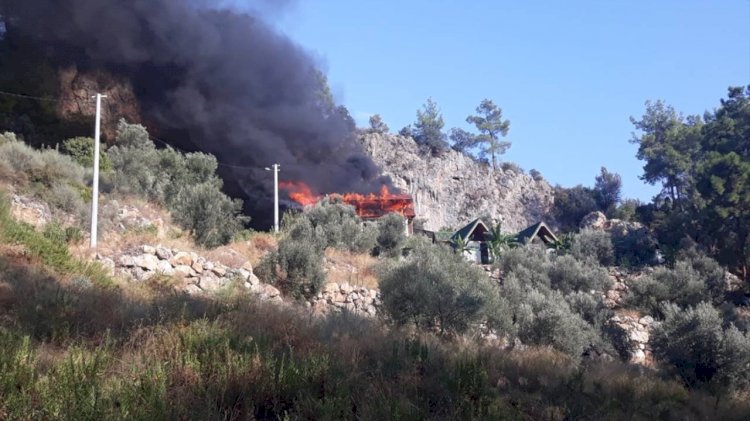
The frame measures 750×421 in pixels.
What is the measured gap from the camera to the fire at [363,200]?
32.5 metres

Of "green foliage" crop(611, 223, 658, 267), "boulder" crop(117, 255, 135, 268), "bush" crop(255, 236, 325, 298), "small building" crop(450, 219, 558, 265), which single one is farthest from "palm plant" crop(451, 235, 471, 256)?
"boulder" crop(117, 255, 135, 268)

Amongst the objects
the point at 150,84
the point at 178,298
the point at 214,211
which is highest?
the point at 150,84

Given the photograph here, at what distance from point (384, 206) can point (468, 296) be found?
2049 cm

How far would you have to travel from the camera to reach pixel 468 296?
12.9 m

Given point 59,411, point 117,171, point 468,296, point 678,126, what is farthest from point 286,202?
point 678,126

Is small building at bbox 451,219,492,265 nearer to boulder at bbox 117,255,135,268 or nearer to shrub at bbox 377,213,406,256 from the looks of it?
shrub at bbox 377,213,406,256

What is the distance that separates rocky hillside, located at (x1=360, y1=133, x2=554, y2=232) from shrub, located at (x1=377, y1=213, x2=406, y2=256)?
31.9m

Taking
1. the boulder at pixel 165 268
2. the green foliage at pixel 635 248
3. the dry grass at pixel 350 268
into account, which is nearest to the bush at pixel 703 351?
the dry grass at pixel 350 268

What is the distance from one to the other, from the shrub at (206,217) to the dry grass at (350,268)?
3.12 meters

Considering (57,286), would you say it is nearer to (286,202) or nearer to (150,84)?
(286,202)

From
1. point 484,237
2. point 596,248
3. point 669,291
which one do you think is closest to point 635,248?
point 596,248

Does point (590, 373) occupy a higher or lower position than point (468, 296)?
lower

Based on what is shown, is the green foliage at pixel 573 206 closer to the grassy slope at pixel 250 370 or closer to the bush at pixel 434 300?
the bush at pixel 434 300

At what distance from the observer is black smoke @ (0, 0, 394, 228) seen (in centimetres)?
3453
